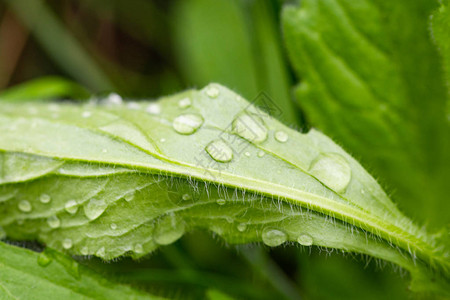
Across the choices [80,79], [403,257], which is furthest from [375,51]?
[80,79]

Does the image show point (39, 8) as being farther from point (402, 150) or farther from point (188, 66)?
point (402, 150)

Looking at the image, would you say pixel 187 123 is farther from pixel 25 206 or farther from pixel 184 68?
pixel 184 68

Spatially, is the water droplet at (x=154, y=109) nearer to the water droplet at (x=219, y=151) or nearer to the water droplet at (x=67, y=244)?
the water droplet at (x=219, y=151)

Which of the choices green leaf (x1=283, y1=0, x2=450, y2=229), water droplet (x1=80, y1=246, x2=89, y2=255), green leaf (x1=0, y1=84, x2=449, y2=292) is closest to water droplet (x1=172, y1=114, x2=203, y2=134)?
green leaf (x1=0, y1=84, x2=449, y2=292)

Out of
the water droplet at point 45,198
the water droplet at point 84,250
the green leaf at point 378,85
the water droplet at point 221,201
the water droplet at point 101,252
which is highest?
the green leaf at point 378,85

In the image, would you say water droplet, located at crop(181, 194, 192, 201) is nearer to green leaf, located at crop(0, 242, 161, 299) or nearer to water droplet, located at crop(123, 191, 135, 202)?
water droplet, located at crop(123, 191, 135, 202)

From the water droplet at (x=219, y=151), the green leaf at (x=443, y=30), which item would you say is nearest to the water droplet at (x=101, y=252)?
the water droplet at (x=219, y=151)
